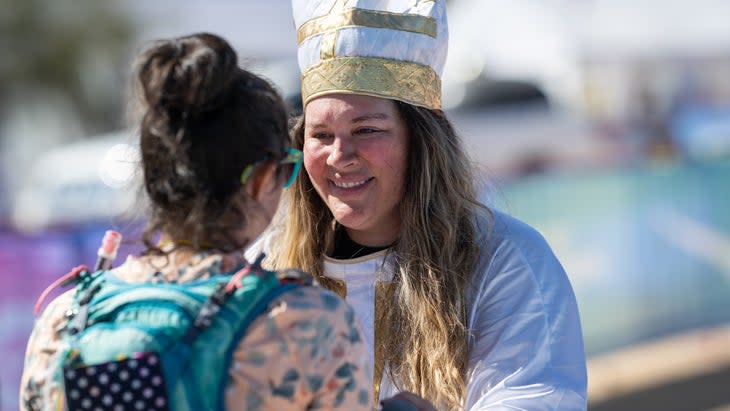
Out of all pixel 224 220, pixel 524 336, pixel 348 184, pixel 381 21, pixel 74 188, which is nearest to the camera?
pixel 224 220

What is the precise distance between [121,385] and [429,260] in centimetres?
115

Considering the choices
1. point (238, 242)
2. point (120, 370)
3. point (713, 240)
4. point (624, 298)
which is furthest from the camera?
point (713, 240)

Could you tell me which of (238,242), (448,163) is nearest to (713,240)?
(448,163)

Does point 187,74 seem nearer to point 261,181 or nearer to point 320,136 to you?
point 261,181

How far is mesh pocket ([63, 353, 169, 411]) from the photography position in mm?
1809

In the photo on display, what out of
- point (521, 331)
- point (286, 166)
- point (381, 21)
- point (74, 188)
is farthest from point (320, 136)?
point (74, 188)

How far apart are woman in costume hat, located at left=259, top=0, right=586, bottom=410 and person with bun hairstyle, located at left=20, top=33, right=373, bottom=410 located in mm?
746

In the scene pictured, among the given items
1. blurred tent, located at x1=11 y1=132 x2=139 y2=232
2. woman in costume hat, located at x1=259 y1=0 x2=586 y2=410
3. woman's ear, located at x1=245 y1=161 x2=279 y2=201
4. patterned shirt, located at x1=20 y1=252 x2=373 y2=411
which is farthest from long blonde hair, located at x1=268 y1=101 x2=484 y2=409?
blurred tent, located at x1=11 y1=132 x2=139 y2=232

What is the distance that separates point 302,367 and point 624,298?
692 cm

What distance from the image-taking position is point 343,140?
2.85 meters

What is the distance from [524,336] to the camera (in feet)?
8.45

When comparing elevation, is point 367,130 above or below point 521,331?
above

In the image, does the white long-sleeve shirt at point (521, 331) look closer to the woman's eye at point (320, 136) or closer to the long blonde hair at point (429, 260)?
the long blonde hair at point (429, 260)

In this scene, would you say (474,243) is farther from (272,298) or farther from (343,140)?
(272,298)
